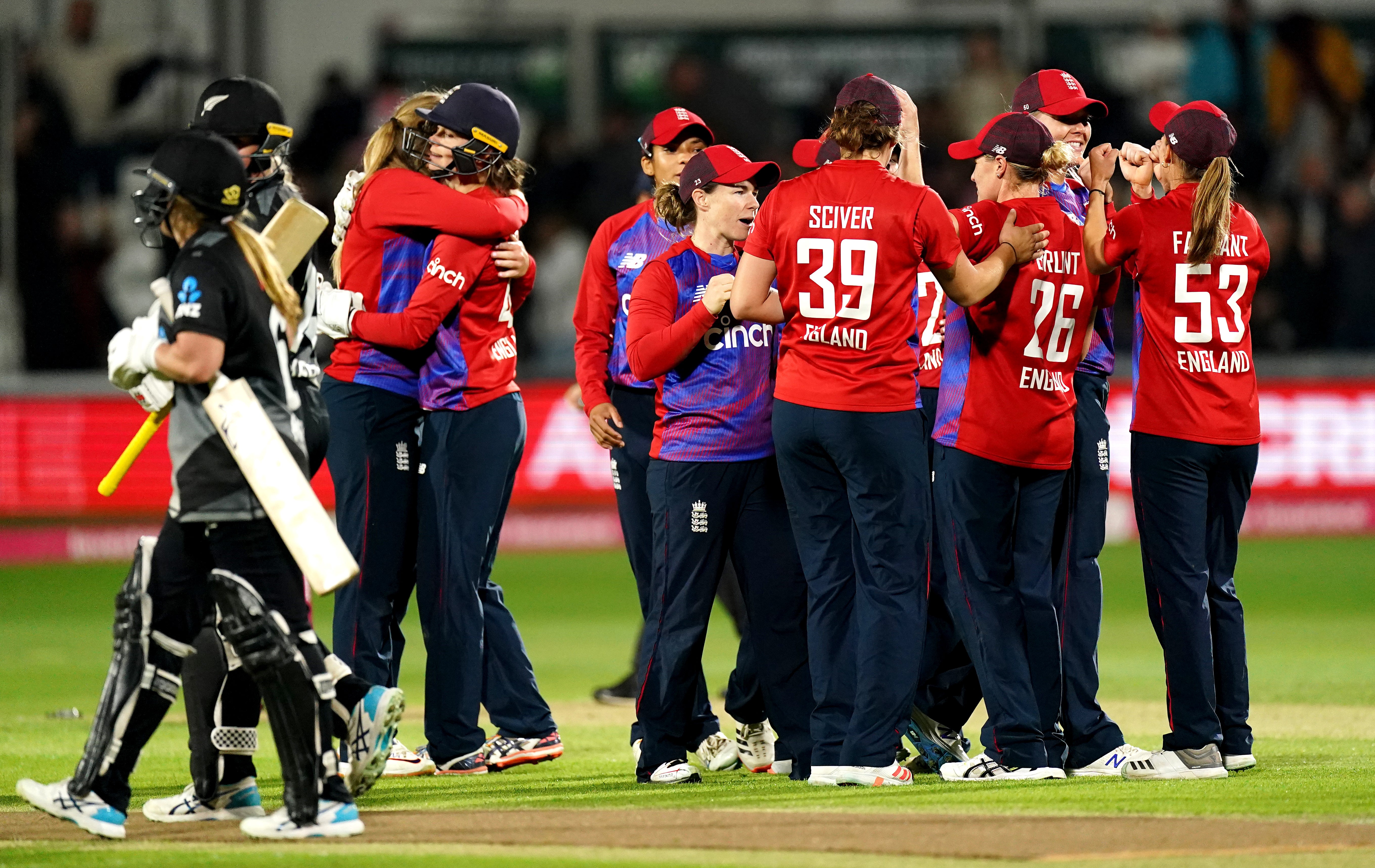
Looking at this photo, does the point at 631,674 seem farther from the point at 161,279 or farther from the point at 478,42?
the point at 478,42

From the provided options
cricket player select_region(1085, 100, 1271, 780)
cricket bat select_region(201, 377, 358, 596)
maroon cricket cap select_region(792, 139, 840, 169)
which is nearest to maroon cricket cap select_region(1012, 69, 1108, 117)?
cricket player select_region(1085, 100, 1271, 780)

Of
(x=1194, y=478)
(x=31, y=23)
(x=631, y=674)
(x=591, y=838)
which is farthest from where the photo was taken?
(x=31, y=23)

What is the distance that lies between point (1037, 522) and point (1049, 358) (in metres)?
0.59

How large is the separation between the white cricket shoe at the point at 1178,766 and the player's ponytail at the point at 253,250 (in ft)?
11.0

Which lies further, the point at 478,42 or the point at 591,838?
the point at 478,42

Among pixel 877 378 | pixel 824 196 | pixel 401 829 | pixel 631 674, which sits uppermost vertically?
pixel 824 196

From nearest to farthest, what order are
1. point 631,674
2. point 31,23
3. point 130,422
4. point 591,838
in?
point 591,838, point 631,674, point 130,422, point 31,23

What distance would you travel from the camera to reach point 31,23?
18.2 metres

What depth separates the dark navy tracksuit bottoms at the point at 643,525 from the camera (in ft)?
23.7

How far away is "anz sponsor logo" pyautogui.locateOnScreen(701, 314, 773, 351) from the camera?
6.76 m

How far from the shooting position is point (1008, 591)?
6.76 metres

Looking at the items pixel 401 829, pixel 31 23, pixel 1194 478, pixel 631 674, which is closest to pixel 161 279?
pixel 401 829

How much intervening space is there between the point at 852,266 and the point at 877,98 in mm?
590

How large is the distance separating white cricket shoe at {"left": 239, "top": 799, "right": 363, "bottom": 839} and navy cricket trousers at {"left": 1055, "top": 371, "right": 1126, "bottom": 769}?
8.82 ft
